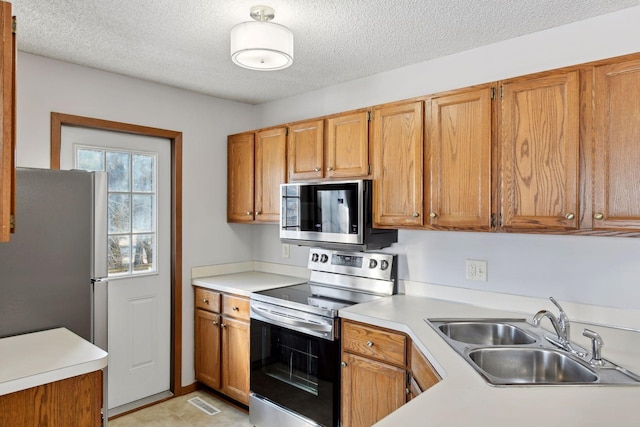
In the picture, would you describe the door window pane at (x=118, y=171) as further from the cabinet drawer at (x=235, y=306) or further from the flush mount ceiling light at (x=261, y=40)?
the flush mount ceiling light at (x=261, y=40)

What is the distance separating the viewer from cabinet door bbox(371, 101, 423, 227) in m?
2.37

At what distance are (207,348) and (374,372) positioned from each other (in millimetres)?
1652

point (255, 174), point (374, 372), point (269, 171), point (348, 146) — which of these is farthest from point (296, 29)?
point (374, 372)

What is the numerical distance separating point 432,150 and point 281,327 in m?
1.44

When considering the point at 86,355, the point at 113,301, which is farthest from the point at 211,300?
the point at 86,355

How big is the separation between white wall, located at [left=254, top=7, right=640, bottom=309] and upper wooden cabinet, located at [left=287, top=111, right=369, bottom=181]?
41cm

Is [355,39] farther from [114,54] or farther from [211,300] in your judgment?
[211,300]

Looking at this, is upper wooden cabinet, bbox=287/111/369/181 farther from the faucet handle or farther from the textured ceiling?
the faucet handle

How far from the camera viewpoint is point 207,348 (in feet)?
10.9

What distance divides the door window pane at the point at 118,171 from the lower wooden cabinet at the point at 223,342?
1.01 meters

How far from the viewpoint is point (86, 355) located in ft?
5.37

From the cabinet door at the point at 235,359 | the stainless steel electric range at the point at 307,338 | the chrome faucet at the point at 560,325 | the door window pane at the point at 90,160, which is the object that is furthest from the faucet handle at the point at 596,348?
the door window pane at the point at 90,160

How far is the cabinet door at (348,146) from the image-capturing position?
262cm

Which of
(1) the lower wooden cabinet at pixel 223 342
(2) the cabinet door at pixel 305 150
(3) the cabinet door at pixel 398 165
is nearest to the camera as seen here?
(3) the cabinet door at pixel 398 165
